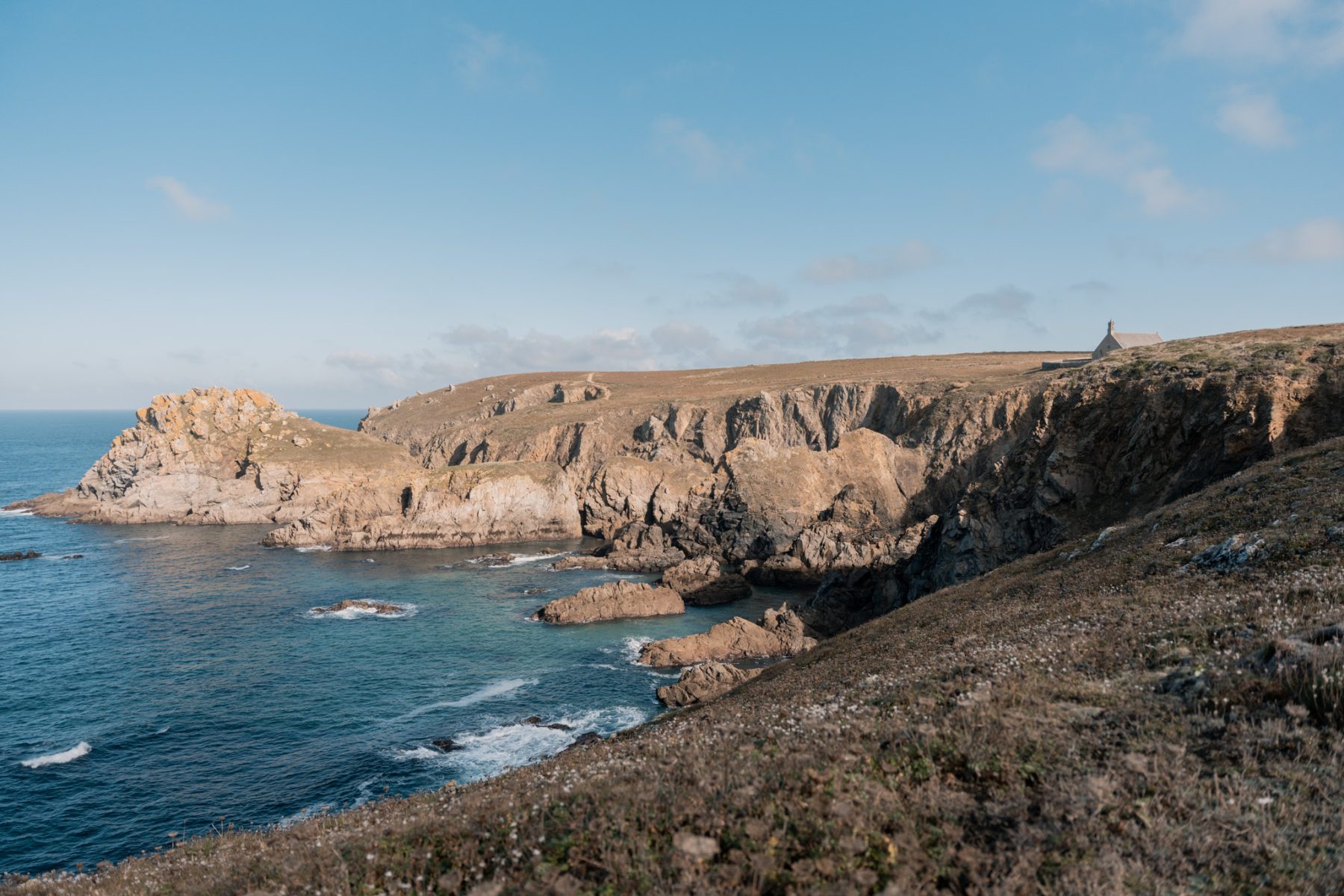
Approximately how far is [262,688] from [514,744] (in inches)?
688

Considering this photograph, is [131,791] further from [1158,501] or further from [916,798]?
[1158,501]

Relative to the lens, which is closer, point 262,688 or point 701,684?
point 701,684

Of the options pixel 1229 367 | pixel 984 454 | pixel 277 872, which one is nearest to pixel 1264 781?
pixel 277 872

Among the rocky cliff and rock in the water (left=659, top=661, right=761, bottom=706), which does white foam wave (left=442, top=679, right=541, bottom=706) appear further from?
the rocky cliff

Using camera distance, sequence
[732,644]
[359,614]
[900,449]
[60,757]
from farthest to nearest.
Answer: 1. [900,449]
2. [359,614]
3. [732,644]
4. [60,757]

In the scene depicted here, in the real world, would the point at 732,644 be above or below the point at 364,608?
below

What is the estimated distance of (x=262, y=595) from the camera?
57.3 meters

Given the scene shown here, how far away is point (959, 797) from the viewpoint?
710 centimetres

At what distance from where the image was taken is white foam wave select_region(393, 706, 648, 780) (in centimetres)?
2947

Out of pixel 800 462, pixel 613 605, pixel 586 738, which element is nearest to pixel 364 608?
pixel 613 605

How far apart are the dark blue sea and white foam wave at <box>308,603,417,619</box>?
0.52 m

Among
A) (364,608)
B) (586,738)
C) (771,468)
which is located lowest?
(586,738)

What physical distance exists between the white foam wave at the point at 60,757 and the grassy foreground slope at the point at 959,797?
2277 centimetres

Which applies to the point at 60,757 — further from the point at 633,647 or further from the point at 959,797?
the point at 959,797
